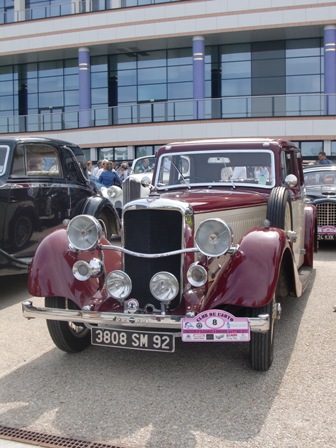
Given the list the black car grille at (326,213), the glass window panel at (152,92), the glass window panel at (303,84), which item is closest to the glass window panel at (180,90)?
the glass window panel at (152,92)

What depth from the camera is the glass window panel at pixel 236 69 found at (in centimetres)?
2352

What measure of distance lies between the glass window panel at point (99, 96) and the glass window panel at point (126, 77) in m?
0.93

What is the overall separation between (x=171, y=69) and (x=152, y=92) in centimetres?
148

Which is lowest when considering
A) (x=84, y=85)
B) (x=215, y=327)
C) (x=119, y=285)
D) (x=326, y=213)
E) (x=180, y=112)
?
(x=215, y=327)

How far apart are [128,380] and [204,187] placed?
2.21m

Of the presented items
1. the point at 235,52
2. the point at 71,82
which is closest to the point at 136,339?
the point at 235,52

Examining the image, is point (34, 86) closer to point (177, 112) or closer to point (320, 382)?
point (177, 112)

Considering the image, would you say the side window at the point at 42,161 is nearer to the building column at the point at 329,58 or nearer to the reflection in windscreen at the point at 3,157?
the reflection in windscreen at the point at 3,157

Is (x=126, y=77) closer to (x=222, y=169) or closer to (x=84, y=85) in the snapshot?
(x=84, y=85)

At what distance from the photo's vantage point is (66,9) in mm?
25094

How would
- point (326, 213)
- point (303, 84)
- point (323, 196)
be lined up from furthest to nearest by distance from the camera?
point (303, 84), point (323, 196), point (326, 213)

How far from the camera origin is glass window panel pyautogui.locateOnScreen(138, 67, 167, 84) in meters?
24.9

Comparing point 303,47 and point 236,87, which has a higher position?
point 303,47

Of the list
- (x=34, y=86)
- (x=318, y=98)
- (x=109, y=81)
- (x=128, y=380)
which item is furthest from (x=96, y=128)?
(x=128, y=380)
